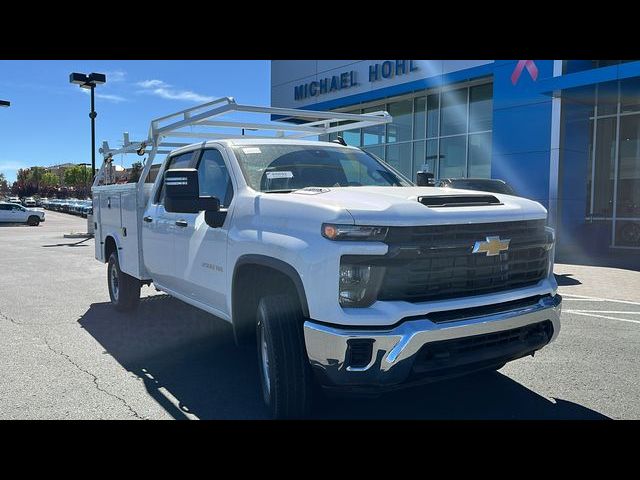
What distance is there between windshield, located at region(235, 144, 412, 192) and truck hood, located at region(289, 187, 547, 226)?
1.83 ft

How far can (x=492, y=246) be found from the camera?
347cm

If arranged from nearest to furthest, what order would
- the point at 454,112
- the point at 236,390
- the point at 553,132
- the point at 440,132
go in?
the point at 236,390 < the point at 553,132 < the point at 454,112 < the point at 440,132

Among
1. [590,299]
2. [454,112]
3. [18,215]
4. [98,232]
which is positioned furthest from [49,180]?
[590,299]

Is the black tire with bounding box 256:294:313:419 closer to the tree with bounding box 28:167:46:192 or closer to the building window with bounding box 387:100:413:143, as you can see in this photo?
the building window with bounding box 387:100:413:143

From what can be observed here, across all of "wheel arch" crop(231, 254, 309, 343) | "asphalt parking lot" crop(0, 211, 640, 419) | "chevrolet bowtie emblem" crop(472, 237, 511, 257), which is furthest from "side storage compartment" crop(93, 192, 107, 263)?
"chevrolet bowtie emblem" crop(472, 237, 511, 257)

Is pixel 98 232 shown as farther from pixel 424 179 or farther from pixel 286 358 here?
pixel 286 358

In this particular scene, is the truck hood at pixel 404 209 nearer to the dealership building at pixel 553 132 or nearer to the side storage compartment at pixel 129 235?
the side storage compartment at pixel 129 235

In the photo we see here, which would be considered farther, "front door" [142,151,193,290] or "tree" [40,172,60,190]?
"tree" [40,172,60,190]

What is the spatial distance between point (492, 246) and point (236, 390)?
7.27 ft

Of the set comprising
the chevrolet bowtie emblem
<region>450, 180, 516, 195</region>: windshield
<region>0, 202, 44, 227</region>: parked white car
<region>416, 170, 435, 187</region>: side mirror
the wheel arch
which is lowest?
<region>0, 202, 44, 227</region>: parked white car

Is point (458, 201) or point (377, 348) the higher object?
point (458, 201)

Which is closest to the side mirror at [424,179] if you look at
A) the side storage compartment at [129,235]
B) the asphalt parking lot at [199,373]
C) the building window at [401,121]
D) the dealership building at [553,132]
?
the asphalt parking lot at [199,373]

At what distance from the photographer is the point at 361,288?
314 cm

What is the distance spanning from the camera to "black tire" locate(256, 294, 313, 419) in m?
3.38
